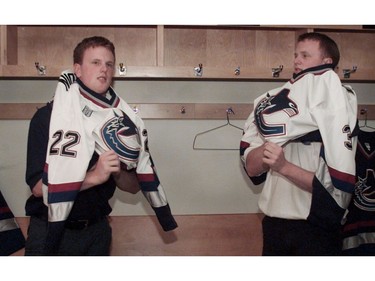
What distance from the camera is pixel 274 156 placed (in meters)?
1.31

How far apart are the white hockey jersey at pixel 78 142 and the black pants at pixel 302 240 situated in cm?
49

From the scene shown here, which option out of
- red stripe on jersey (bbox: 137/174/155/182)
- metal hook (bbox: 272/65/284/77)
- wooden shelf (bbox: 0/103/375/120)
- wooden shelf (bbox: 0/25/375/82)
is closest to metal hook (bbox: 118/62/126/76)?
wooden shelf (bbox: 0/25/375/82)

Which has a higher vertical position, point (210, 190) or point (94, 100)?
point (94, 100)

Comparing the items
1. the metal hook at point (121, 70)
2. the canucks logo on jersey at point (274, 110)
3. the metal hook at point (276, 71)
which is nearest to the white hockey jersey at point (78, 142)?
the metal hook at point (121, 70)

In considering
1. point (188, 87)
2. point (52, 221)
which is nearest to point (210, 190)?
point (188, 87)

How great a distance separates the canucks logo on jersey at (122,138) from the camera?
4.63 feet

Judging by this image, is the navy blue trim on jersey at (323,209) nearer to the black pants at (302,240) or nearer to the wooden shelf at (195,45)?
the black pants at (302,240)

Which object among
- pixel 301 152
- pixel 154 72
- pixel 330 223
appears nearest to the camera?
pixel 330 223

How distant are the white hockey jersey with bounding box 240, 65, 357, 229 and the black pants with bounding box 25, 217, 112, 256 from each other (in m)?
0.57

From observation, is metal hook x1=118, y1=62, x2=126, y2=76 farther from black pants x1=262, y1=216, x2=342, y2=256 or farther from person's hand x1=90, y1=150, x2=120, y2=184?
black pants x1=262, y1=216, x2=342, y2=256

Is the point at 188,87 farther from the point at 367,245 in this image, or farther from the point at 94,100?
the point at 367,245

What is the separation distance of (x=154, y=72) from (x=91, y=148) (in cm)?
60

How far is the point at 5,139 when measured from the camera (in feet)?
6.89

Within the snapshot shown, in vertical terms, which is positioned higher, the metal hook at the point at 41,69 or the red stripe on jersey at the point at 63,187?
the metal hook at the point at 41,69
